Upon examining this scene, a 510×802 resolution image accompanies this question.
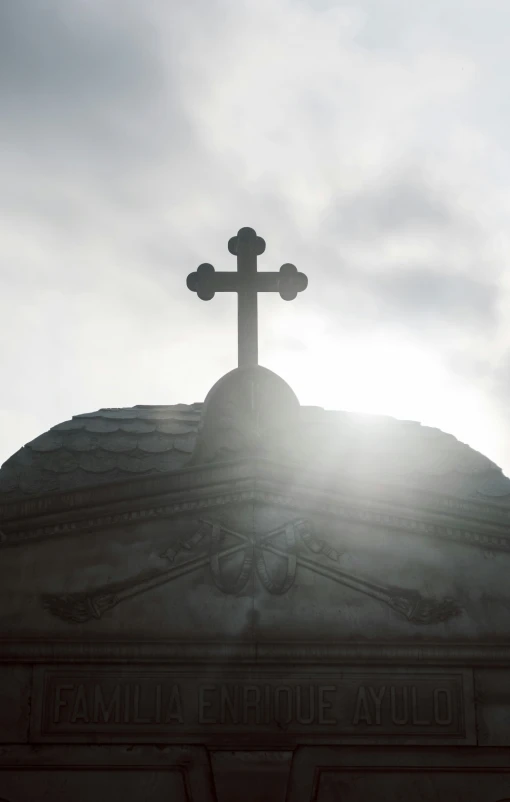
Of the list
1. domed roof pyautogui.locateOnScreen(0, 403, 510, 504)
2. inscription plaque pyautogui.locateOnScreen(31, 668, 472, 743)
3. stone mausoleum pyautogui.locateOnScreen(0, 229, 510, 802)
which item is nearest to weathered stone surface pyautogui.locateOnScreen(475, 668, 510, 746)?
stone mausoleum pyautogui.locateOnScreen(0, 229, 510, 802)

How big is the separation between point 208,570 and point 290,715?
1.40 meters

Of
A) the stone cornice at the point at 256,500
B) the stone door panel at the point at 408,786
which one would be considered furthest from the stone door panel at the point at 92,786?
the stone cornice at the point at 256,500

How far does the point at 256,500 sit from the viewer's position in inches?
374

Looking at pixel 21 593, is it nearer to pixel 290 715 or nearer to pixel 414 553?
pixel 290 715

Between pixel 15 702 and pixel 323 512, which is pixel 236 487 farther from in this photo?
pixel 15 702

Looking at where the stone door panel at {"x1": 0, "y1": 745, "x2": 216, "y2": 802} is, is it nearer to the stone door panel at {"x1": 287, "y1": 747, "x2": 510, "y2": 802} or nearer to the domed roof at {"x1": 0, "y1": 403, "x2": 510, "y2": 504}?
the stone door panel at {"x1": 287, "y1": 747, "x2": 510, "y2": 802}

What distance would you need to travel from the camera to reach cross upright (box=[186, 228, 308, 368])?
11953 millimetres

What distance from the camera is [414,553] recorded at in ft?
31.0

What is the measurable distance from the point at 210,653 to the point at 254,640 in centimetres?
39

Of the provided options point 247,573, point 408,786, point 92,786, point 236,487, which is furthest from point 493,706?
point 92,786

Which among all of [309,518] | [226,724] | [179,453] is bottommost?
[226,724]

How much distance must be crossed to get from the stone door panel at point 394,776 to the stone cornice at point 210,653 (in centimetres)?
75

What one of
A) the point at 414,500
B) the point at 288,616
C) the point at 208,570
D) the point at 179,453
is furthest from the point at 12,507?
the point at 179,453

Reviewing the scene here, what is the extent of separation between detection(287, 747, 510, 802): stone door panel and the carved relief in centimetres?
116
